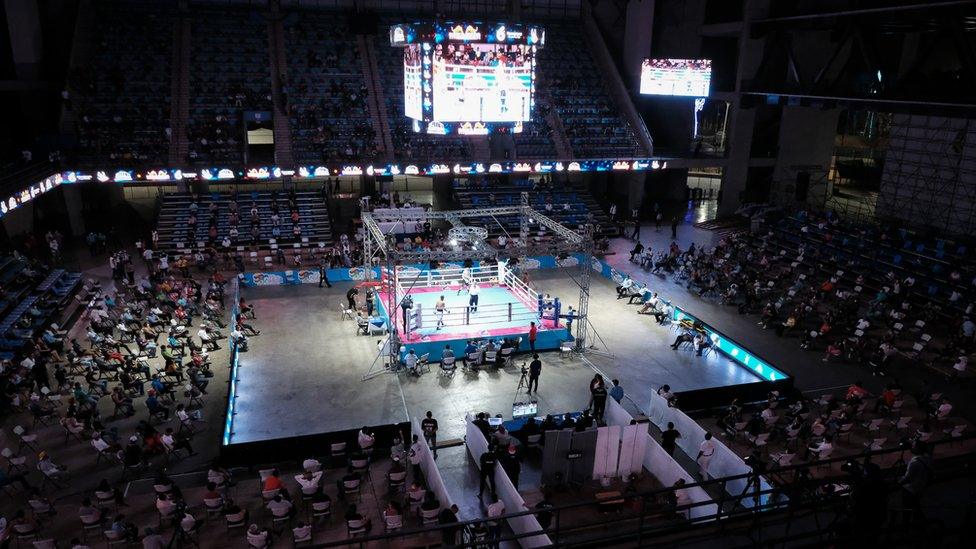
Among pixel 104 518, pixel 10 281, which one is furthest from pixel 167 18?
pixel 104 518

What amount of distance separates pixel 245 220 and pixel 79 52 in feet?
52.4

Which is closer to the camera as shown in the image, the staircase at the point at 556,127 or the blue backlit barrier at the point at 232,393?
the blue backlit barrier at the point at 232,393

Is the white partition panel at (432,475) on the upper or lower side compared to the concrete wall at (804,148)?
lower

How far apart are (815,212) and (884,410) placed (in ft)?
71.3

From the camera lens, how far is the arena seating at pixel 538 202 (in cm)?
4266

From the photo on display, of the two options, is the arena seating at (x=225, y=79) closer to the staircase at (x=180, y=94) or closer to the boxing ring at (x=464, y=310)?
the staircase at (x=180, y=94)

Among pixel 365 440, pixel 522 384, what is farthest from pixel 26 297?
pixel 522 384

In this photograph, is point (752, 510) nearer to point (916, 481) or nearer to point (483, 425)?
point (916, 481)

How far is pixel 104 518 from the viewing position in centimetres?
1461

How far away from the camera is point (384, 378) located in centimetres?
2331

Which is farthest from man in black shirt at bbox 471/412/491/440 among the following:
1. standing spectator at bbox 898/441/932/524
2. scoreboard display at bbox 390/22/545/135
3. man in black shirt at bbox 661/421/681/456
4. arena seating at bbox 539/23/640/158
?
arena seating at bbox 539/23/640/158

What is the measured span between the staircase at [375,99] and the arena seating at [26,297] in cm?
1977

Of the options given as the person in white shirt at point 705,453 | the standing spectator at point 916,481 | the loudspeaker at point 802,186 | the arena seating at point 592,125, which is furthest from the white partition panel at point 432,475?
the loudspeaker at point 802,186

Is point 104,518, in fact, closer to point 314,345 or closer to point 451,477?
point 451,477
